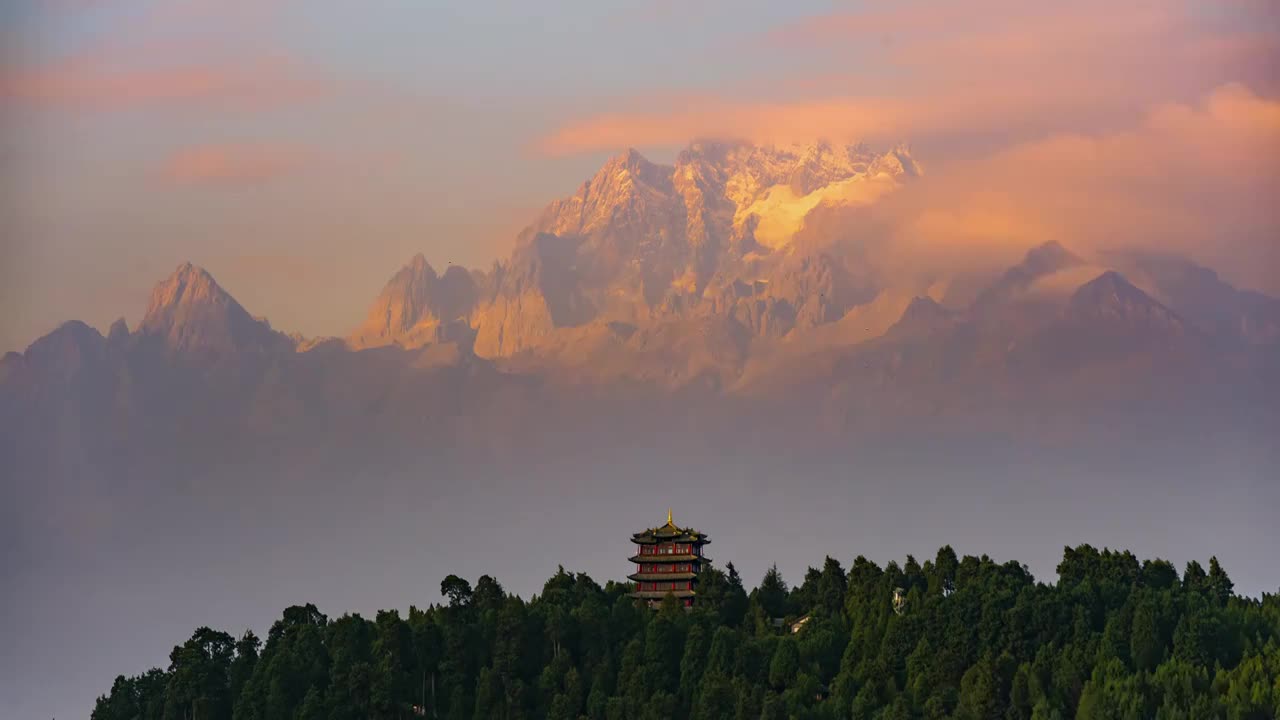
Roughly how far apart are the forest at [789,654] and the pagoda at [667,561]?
9429mm

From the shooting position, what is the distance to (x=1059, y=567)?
148 metres

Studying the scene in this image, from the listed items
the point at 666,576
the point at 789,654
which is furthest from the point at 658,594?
the point at 789,654

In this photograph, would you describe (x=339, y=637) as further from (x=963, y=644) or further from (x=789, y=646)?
(x=963, y=644)

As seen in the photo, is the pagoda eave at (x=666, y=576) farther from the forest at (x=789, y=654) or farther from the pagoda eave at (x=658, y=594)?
the forest at (x=789, y=654)

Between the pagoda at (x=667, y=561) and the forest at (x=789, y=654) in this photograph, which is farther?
the pagoda at (x=667, y=561)

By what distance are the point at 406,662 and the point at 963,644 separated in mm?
29591

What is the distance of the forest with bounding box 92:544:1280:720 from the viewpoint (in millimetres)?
129875

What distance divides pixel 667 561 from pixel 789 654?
96.6 feet

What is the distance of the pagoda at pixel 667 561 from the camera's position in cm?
16662

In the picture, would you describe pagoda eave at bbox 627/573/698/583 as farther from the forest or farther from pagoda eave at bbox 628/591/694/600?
the forest

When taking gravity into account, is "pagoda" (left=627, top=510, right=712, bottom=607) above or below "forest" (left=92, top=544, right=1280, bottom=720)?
above

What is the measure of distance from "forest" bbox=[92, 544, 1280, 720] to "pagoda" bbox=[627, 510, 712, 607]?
30.9ft

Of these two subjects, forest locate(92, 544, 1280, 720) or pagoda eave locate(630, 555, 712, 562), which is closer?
forest locate(92, 544, 1280, 720)

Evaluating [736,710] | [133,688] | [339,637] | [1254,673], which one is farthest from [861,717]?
[133,688]
